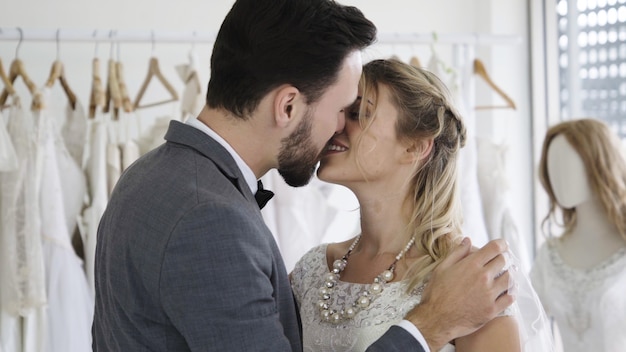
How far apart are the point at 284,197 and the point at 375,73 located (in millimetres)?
982

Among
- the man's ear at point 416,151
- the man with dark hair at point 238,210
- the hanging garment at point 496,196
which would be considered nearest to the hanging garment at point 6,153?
the man with dark hair at point 238,210

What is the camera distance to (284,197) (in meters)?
2.61

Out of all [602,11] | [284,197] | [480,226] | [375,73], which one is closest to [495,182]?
[480,226]

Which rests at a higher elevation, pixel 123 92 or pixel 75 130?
pixel 123 92

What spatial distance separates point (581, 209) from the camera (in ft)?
8.72

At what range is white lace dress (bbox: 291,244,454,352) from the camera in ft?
5.14

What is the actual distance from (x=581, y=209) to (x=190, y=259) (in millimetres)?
1759

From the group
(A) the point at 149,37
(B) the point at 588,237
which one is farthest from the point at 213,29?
(B) the point at 588,237

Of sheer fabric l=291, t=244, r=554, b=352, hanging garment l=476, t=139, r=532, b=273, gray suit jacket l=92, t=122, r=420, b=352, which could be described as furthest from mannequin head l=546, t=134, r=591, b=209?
gray suit jacket l=92, t=122, r=420, b=352

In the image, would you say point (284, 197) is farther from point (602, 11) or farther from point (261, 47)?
point (602, 11)

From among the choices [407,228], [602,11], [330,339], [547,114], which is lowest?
[330,339]

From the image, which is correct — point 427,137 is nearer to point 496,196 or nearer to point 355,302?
point 355,302

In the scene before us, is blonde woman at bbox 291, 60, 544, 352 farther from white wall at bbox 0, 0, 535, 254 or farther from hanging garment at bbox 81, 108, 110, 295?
white wall at bbox 0, 0, 535, 254

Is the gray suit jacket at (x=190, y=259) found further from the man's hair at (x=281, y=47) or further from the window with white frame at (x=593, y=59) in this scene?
the window with white frame at (x=593, y=59)
